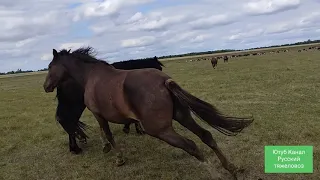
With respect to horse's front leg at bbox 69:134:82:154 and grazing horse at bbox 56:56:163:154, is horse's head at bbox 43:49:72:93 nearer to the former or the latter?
grazing horse at bbox 56:56:163:154

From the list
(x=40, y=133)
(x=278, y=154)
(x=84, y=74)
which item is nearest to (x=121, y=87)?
(x=84, y=74)

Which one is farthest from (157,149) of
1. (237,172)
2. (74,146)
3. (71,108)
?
(237,172)

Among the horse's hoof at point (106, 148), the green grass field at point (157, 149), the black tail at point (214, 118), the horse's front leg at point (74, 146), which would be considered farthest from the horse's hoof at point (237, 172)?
the horse's front leg at point (74, 146)

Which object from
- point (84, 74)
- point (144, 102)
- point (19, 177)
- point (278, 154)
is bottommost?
point (19, 177)

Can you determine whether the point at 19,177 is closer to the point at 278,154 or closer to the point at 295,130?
the point at 278,154

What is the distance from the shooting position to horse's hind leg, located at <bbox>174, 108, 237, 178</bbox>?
5195 mm

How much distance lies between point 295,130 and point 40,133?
6503 mm

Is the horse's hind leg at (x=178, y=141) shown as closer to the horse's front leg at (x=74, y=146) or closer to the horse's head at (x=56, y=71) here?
the horse's head at (x=56, y=71)

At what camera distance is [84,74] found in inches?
253

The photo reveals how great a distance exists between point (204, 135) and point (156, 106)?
3.06 feet

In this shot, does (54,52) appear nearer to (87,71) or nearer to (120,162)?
(87,71)

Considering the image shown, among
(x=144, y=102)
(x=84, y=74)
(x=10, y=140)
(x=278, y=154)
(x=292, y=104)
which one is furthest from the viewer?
(x=292, y=104)

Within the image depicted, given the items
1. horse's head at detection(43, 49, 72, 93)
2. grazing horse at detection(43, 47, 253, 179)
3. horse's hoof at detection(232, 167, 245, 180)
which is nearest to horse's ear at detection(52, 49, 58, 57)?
horse's head at detection(43, 49, 72, 93)

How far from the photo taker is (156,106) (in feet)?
16.1
